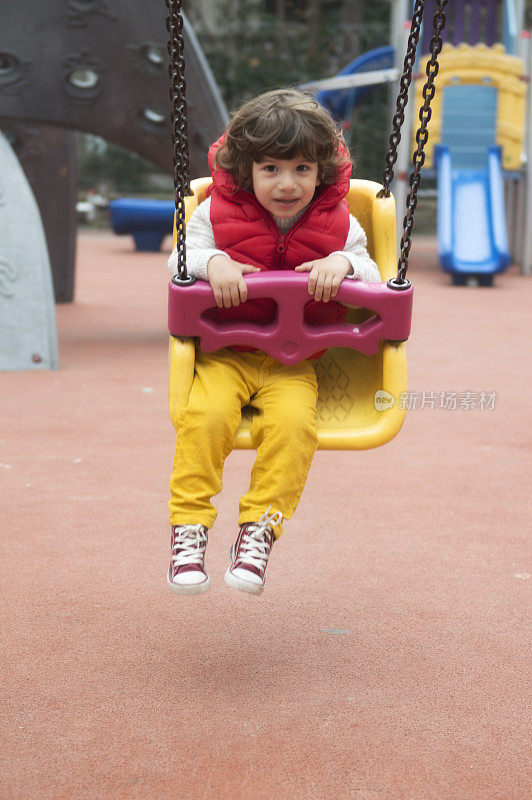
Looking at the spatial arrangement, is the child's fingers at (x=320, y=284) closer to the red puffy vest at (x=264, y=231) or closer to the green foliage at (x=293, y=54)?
the red puffy vest at (x=264, y=231)

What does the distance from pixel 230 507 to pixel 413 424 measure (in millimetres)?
1711

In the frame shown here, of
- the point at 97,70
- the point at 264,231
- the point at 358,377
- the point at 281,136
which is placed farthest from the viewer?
the point at 97,70

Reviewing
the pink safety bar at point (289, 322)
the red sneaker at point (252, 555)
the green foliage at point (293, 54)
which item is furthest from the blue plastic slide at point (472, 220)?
the red sneaker at point (252, 555)

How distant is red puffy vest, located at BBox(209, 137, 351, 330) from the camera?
2.43 m

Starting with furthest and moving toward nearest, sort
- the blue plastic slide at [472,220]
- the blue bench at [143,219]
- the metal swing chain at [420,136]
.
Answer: the blue bench at [143,219] → the blue plastic slide at [472,220] → the metal swing chain at [420,136]

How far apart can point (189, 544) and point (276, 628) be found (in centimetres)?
68

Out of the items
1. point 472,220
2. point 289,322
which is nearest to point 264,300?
point 289,322

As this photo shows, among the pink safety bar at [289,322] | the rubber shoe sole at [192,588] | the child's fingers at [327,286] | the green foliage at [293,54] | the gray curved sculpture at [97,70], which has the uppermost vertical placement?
the green foliage at [293,54]

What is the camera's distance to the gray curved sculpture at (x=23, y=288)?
6344 mm

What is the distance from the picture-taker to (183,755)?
6.86 feet

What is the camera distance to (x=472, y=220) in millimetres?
11695

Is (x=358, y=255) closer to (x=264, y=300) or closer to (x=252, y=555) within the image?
(x=264, y=300)

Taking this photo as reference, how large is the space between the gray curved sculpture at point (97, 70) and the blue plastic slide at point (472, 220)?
488 centimetres

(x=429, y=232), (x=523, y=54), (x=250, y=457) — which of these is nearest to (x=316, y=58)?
(x=429, y=232)
